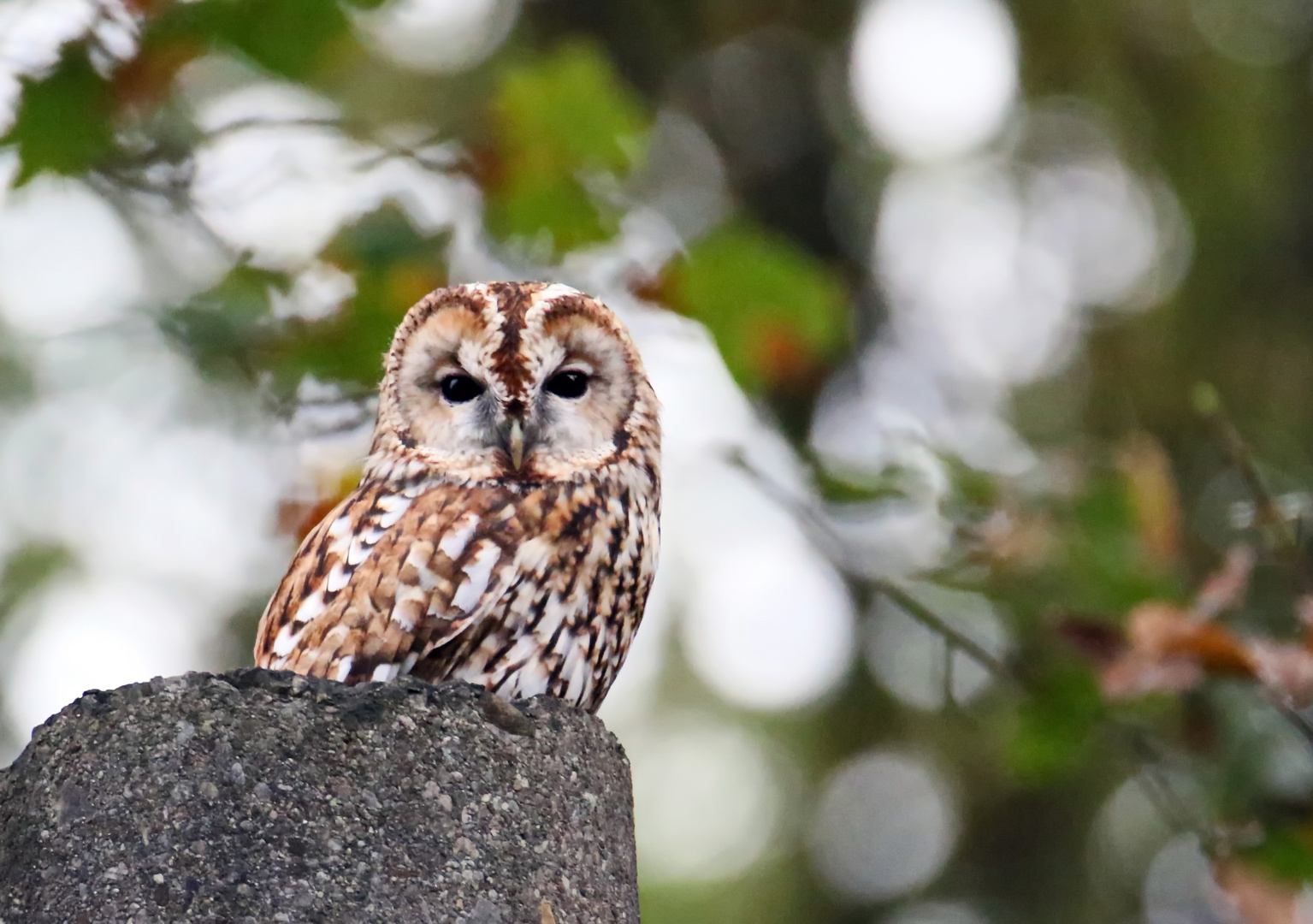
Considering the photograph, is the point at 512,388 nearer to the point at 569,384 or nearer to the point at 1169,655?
the point at 569,384

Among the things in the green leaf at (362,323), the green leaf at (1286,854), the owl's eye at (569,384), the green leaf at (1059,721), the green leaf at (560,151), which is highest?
the green leaf at (560,151)

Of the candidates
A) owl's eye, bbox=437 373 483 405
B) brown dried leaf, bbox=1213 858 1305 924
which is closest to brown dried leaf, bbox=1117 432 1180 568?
brown dried leaf, bbox=1213 858 1305 924

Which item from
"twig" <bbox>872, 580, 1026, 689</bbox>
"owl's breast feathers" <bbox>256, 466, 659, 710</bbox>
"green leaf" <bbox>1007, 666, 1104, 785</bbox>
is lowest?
"green leaf" <bbox>1007, 666, 1104, 785</bbox>

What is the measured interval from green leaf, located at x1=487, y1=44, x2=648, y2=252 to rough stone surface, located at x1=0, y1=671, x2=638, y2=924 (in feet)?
7.17

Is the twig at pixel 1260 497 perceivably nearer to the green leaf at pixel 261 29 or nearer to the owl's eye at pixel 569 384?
the owl's eye at pixel 569 384

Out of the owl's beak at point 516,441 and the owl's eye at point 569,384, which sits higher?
the owl's eye at point 569,384

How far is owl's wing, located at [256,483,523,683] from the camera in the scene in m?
2.44

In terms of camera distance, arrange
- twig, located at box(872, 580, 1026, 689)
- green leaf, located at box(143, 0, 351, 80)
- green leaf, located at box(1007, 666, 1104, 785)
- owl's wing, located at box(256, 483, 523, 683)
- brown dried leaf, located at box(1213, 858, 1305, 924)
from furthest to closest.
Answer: green leaf, located at box(1007, 666, 1104, 785)
twig, located at box(872, 580, 1026, 689)
brown dried leaf, located at box(1213, 858, 1305, 924)
green leaf, located at box(143, 0, 351, 80)
owl's wing, located at box(256, 483, 523, 683)

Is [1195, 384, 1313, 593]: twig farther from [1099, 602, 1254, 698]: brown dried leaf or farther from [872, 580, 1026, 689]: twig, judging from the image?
[872, 580, 1026, 689]: twig

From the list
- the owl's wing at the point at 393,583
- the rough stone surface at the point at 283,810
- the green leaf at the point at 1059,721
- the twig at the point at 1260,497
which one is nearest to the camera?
the rough stone surface at the point at 283,810

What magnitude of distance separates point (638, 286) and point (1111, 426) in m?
4.08

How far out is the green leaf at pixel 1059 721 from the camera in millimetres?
4508

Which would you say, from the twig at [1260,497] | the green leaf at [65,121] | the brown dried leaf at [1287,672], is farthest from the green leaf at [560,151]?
the brown dried leaf at [1287,672]

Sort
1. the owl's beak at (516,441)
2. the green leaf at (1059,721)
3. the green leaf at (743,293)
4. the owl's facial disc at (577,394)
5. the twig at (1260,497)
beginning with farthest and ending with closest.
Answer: the green leaf at (1059,721) → the green leaf at (743,293) → the twig at (1260,497) → the owl's facial disc at (577,394) → the owl's beak at (516,441)
